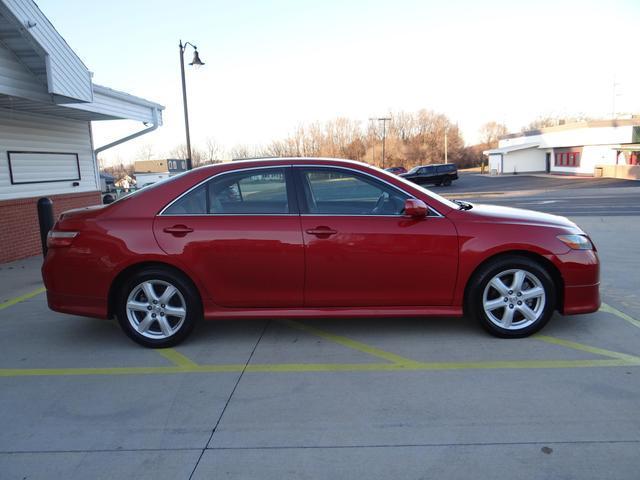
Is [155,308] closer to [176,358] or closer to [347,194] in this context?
[176,358]

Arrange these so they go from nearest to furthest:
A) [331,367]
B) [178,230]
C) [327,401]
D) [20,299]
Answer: [327,401]
[331,367]
[178,230]
[20,299]

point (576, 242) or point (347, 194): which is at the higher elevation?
point (347, 194)

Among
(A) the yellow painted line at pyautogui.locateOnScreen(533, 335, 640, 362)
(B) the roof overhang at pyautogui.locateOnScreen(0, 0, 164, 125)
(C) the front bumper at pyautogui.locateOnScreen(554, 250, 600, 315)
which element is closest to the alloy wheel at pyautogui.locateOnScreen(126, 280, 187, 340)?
(A) the yellow painted line at pyautogui.locateOnScreen(533, 335, 640, 362)

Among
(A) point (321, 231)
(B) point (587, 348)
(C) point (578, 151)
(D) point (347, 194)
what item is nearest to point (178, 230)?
(A) point (321, 231)

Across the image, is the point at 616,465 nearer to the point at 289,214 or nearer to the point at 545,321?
the point at 545,321

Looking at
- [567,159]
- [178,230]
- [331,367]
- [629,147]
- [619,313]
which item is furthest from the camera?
[567,159]

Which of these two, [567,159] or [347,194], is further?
[567,159]

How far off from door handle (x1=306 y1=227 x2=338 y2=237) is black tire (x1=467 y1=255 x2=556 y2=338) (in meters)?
1.32

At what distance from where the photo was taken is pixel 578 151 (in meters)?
46.0

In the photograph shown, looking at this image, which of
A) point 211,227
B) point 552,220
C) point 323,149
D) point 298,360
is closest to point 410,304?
point 298,360

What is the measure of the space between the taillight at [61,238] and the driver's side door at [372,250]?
2.08 m

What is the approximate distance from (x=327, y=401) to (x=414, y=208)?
176 centimetres

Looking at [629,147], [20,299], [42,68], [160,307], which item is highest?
[42,68]

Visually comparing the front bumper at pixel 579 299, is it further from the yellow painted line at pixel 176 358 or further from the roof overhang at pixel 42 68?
the roof overhang at pixel 42 68
